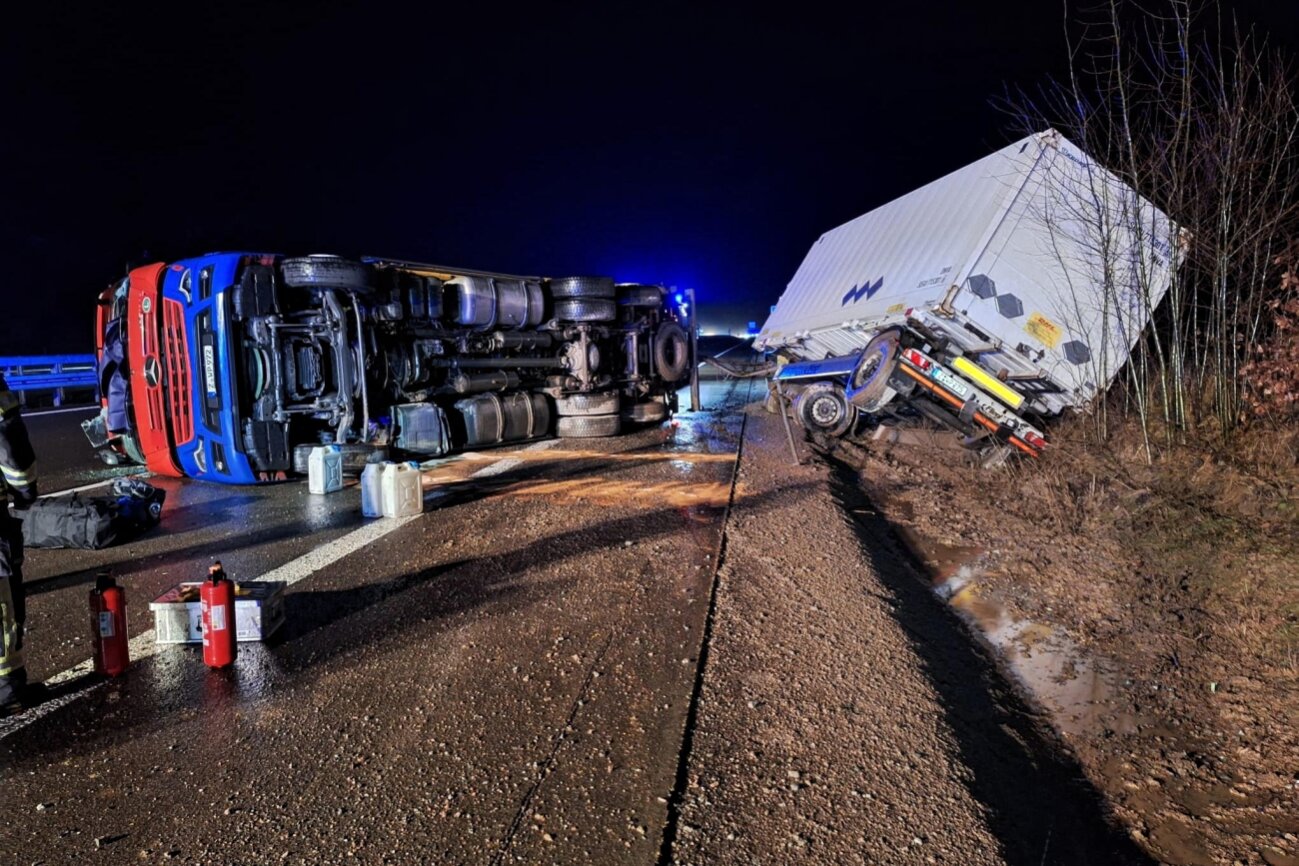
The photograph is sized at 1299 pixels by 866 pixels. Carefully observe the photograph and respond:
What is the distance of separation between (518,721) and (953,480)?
20.1 feet

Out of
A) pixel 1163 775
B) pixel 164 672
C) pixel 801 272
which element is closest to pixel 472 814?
pixel 164 672

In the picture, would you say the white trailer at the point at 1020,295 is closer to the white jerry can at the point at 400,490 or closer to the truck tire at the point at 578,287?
the truck tire at the point at 578,287

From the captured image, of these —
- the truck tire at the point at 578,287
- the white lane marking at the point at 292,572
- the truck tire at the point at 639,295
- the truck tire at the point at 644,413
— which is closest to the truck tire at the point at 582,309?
the truck tire at the point at 578,287

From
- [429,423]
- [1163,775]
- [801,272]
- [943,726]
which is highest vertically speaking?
[801,272]

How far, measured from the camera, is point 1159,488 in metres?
6.11

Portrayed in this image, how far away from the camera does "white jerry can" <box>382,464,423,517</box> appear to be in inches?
226

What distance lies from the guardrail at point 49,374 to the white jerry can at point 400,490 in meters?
10.3

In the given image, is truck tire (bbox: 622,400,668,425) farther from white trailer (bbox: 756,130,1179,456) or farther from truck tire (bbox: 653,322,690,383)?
white trailer (bbox: 756,130,1179,456)

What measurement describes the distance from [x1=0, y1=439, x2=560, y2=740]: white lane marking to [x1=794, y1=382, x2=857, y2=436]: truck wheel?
3983 millimetres

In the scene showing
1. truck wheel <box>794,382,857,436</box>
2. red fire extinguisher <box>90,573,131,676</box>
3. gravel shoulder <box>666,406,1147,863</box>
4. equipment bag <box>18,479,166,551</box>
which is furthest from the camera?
truck wheel <box>794,382,857,436</box>

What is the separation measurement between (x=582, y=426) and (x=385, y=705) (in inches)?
270

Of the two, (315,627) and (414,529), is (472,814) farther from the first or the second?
(414,529)

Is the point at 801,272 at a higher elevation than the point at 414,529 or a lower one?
higher

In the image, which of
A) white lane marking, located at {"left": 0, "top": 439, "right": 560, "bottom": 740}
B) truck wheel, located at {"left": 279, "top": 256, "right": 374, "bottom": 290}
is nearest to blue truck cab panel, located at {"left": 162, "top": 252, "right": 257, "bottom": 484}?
truck wheel, located at {"left": 279, "top": 256, "right": 374, "bottom": 290}
